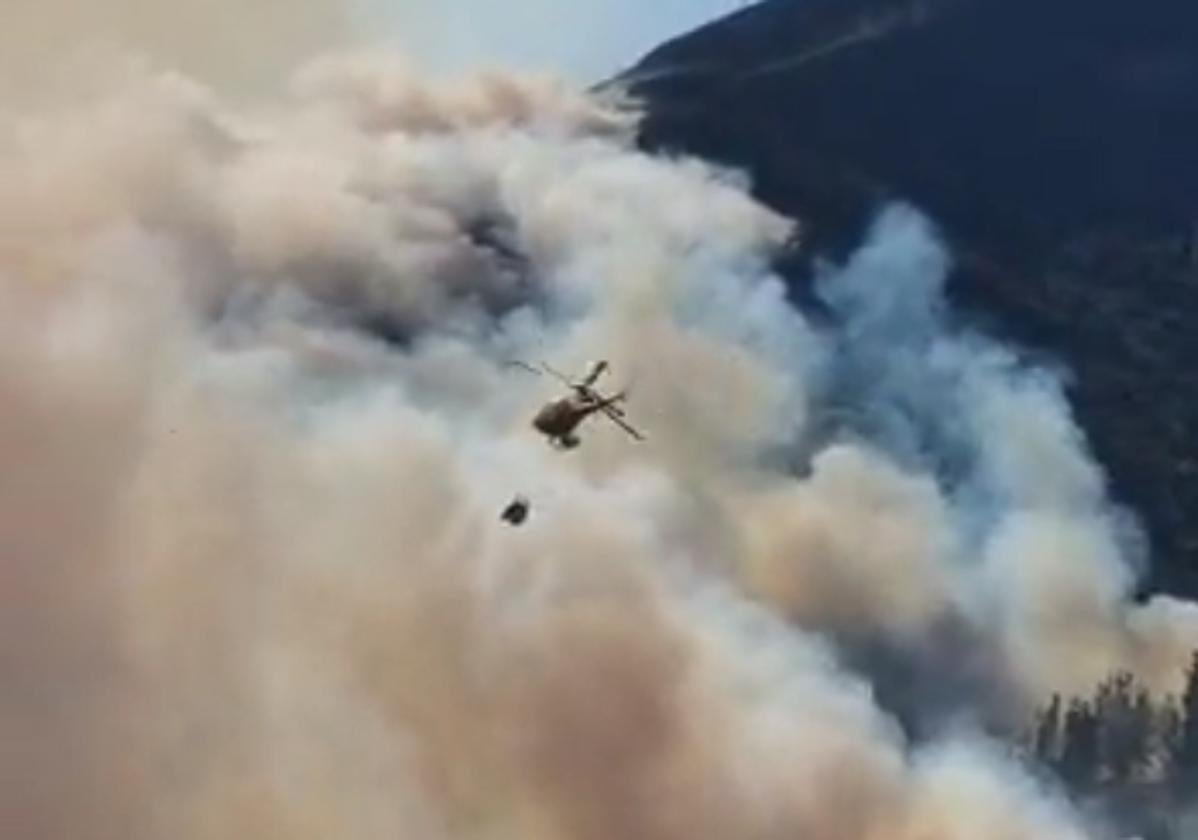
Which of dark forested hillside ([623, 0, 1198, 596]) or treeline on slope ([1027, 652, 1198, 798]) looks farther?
A: dark forested hillside ([623, 0, 1198, 596])

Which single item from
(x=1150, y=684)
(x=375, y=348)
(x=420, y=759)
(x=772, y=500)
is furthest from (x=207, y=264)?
(x=1150, y=684)

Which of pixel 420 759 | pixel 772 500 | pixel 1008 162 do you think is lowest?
pixel 420 759

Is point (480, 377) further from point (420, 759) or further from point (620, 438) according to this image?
point (420, 759)

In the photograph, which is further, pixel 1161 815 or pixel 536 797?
pixel 1161 815

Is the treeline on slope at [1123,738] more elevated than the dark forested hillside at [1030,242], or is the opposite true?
the dark forested hillside at [1030,242]

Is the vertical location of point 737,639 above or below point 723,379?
below

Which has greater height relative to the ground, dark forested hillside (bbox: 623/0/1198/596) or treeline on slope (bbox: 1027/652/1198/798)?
dark forested hillside (bbox: 623/0/1198/596)

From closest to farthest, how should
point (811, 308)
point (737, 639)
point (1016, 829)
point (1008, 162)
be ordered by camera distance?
point (1016, 829)
point (737, 639)
point (811, 308)
point (1008, 162)

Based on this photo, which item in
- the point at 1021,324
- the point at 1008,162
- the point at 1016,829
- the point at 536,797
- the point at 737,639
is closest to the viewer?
the point at 536,797
